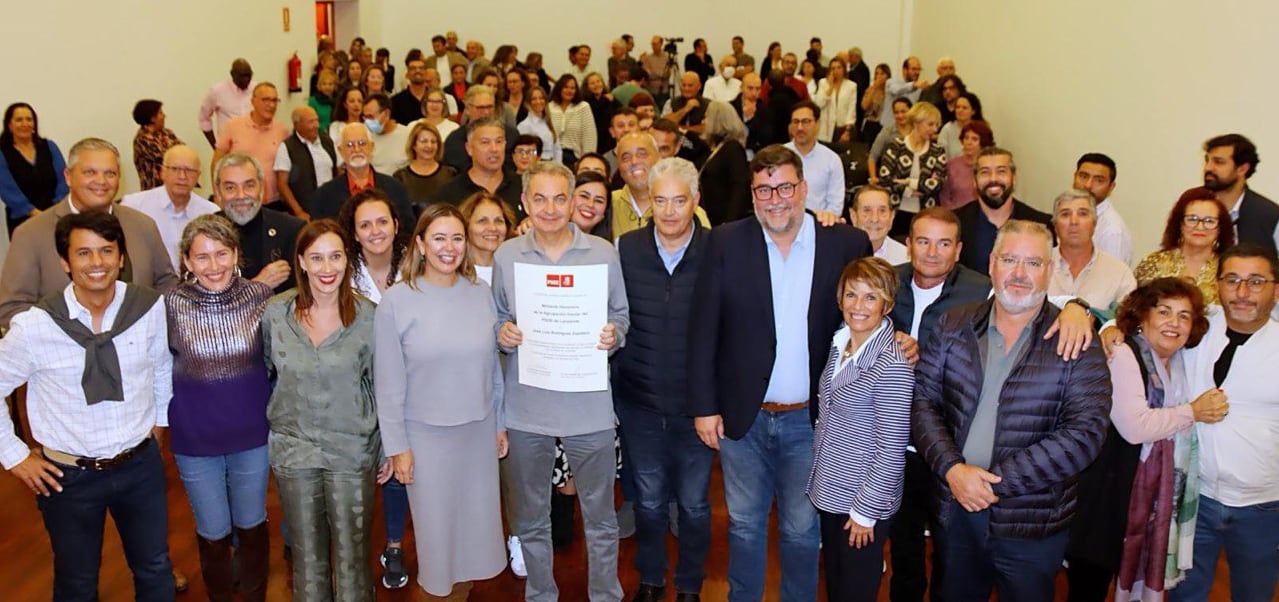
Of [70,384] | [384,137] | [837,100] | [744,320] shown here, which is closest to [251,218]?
[70,384]

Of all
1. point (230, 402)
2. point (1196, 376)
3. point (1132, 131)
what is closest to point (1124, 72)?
point (1132, 131)

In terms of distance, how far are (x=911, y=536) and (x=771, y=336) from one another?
102 centimetres

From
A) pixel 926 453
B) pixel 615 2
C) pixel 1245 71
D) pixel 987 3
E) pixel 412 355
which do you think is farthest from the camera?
pixel 615 2

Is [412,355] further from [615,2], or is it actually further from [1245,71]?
[615,2]

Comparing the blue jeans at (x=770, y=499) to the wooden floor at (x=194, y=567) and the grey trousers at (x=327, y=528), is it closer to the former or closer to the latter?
the wooden floor at (x=194, y=567)

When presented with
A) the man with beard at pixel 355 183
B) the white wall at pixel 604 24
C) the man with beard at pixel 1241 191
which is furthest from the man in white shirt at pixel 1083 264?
the white wall at pixel 604 24

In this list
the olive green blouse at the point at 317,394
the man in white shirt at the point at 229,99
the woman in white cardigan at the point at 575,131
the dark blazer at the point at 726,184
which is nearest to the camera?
the olive green blouse at the point at 317,394

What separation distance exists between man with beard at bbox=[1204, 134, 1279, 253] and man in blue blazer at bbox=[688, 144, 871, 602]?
2.41 m

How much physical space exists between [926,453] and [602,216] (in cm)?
A: 192

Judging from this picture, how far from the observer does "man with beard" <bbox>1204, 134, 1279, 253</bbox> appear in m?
4.46

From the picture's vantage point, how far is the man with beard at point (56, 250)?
376 centimetres

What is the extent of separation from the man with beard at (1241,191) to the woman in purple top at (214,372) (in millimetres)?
4336

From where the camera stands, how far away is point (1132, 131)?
665cm

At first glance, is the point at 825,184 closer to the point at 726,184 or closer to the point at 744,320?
the point at 726,184
